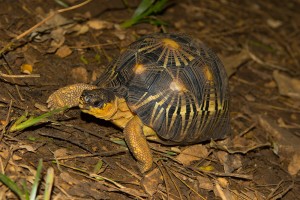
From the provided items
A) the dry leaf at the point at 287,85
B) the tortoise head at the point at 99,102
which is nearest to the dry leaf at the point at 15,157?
the tortoise head at the point at 99,102

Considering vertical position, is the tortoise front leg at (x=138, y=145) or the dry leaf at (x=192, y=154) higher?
the tortoise front leg at (x=138, y=145)

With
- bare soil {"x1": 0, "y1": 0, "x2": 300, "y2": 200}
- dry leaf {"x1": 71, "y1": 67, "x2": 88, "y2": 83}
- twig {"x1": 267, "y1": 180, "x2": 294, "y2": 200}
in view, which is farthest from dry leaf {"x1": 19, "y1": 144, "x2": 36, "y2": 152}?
twig {"x1": 267, "y1": 180, "x2": 294, "y2": 200}

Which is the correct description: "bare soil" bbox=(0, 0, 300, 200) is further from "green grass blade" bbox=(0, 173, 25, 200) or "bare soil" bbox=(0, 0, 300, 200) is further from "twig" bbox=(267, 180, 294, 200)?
"green grass blade" bbox=(0, 173, 25, 200)

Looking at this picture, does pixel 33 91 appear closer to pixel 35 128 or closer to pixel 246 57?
pixel 35 128

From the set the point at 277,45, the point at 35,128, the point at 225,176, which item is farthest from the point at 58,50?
the point at 277,45

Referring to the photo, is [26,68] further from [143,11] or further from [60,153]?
[143,11]

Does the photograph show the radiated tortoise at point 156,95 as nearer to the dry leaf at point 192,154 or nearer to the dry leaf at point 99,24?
the dry leaf at point 192,154

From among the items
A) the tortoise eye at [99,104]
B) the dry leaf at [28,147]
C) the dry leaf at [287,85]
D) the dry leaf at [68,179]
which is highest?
the tortoise eye at [99,104]
